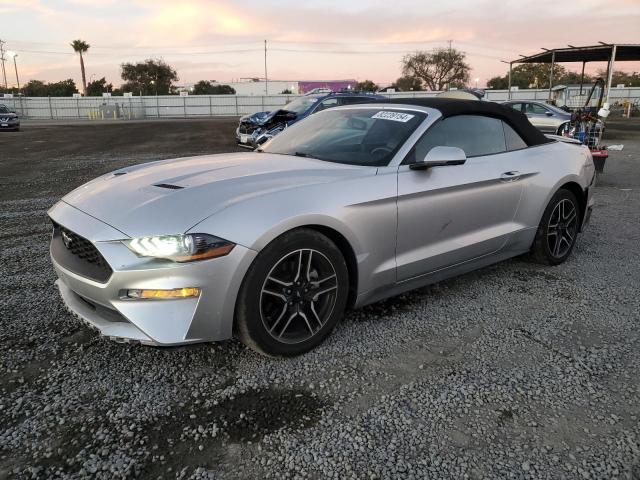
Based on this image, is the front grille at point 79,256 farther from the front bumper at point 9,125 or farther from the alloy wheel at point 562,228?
the front bumper at point 9,125

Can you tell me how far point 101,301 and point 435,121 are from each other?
2445 millimetres

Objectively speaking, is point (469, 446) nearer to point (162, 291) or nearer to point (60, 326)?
point (162, 291)

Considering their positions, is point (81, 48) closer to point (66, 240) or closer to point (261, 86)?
point (261, 86)

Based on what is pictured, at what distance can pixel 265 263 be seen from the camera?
104 inches

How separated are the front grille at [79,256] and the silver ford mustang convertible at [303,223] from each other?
1 cm

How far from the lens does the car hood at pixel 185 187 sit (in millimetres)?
2559

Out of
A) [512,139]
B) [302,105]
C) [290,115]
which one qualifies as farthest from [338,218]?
[302,105]

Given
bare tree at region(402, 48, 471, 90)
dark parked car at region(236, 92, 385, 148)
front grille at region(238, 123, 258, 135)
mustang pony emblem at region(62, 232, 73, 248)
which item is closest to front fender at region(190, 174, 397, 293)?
mustang pony emblem at region(62, 232, 73, 248)

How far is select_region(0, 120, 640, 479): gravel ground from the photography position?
210 cm

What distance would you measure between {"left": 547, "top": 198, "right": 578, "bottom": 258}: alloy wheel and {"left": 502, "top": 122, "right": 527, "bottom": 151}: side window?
68 cm

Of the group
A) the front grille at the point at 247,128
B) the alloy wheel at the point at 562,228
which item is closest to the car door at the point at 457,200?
the alloy wheel at the point at 562,228

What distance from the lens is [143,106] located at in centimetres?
5047

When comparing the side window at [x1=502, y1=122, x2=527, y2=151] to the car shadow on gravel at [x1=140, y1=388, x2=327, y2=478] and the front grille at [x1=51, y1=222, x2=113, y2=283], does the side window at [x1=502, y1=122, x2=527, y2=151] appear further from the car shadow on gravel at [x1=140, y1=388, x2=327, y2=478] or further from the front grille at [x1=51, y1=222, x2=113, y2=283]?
the front grille at [x1=51, y1=222, x2=113, y2=283]

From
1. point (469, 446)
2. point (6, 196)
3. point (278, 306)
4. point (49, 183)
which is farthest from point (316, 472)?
point (49, 183)
